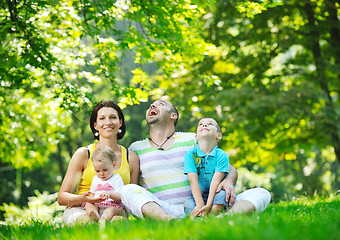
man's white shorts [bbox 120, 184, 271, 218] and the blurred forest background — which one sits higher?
the blurred forest background

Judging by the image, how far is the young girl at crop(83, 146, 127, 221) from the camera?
155 inches

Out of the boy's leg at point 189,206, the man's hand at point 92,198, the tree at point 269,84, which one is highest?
the tree at point 269,84

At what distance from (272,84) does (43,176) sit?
1893cm

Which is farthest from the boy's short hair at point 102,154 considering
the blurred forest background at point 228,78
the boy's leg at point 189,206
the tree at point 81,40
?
the blurred forest background at point 228,78

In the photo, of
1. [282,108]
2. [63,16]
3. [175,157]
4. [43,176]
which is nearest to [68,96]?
[63,16]

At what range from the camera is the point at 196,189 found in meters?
4.11

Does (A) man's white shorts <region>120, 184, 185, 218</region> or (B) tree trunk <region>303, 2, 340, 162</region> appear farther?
(B) tree trunk <region>303, 2, 340, 162</region>

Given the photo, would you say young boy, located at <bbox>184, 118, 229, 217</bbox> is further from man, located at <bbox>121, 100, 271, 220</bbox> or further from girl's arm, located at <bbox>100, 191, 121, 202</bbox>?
girl's arm, located at <bbox>100, 191, 121, 202</bbox>

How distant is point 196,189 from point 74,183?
147 centimetres

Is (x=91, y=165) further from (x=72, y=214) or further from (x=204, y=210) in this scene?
(x=204, y=210)

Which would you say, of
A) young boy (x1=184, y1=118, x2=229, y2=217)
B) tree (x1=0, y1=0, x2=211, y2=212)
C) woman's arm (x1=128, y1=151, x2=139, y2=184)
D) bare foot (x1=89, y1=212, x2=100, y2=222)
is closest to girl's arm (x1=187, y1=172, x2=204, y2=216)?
young boy (x1=184, y1=118, x2=229, y2=217)

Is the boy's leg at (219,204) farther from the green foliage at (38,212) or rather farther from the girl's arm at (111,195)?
the green foliage at (38,212)

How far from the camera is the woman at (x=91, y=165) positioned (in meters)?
4.09

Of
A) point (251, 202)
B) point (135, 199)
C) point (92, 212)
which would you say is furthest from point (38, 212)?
point (251, 202)
